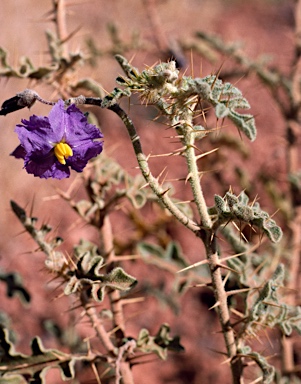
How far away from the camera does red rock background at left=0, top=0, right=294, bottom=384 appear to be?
2.51 meters

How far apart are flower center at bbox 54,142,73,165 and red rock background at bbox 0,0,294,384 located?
0.24 meters

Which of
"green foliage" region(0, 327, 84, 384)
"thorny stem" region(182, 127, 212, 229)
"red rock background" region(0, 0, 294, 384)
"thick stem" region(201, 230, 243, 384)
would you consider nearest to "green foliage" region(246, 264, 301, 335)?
"thick stem" region(201, 230, 243, 384)

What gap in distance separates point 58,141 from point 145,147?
10.1ft

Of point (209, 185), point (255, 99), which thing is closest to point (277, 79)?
point (209, 185)

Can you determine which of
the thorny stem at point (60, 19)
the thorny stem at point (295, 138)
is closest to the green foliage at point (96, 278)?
the thorny stem at point (60, 19)

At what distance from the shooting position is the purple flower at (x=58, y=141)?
1075 mm

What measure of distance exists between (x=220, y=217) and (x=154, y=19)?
1818mm

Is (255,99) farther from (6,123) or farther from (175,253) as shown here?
(175,253)

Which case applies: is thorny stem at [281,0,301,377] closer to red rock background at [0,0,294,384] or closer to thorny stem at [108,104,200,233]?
red rock background at [0,0,294,384]

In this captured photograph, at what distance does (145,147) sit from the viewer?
4.16 m

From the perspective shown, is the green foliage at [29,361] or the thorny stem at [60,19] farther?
the thorny stem at [60,19]

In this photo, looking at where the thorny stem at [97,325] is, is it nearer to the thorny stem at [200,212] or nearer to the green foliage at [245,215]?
the thorny stem at [200,212]

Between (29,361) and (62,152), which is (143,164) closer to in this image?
(62,152)

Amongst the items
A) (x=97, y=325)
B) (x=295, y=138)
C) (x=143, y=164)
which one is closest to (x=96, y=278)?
(x=97, y=325)
